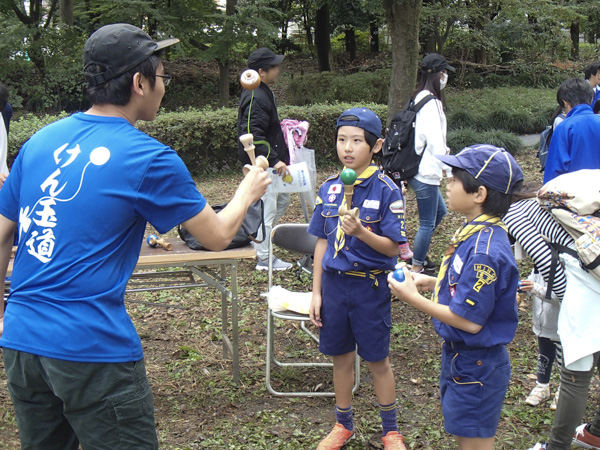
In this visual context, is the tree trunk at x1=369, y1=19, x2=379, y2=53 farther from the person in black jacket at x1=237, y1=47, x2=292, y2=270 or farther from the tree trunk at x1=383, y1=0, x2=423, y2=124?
the person in black jacket at x1=237, y1=47, x2=292, y2=270

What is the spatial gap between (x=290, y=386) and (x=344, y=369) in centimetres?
95

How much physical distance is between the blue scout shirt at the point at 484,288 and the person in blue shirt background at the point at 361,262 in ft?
1.96

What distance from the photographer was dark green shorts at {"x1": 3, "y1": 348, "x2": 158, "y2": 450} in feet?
6.06

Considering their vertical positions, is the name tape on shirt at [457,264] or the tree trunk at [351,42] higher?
the tree trunk at [351,42]

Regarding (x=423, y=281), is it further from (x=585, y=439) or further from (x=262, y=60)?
(x=262, y=60)

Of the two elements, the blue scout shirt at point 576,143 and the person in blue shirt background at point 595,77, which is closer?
the blue scout shirt at point 576,143

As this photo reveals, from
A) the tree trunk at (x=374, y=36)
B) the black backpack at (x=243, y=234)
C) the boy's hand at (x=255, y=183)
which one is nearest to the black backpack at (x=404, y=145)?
the black backpack at (x=243, y=234)

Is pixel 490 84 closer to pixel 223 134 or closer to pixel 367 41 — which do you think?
pixel 367 41

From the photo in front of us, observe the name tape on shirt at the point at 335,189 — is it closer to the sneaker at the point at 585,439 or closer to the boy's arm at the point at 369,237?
the boy's arm at the point at 369,237

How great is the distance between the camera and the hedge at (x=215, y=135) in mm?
10266

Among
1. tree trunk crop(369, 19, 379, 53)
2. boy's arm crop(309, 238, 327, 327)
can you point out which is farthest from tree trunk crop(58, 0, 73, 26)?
boy's arm crop(309, 238, 327, 327)

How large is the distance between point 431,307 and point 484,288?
227mm

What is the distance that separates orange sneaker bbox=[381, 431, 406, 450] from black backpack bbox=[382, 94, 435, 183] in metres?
2.76

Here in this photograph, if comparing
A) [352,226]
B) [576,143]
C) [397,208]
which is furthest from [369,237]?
[576,143]
